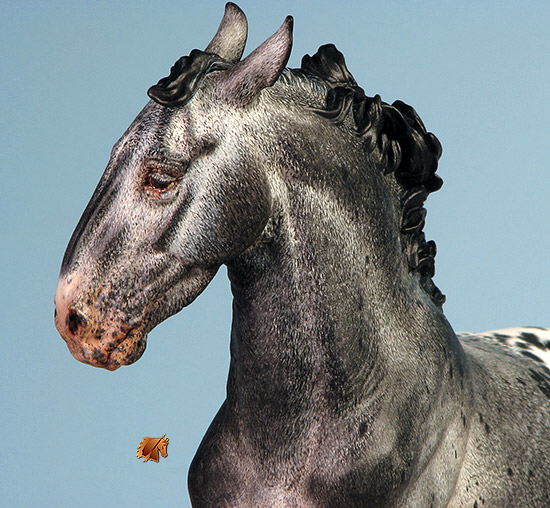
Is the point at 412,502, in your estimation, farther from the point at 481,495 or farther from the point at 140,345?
the point at 140,345

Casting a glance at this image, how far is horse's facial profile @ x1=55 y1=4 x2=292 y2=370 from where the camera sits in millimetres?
2059

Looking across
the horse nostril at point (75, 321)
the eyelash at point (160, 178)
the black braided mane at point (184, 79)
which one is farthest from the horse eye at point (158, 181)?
the horse nostril at point (75, 321)

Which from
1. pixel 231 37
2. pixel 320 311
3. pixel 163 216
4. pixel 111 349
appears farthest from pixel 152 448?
pixel 231 37

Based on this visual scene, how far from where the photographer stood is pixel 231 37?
7.72 ft

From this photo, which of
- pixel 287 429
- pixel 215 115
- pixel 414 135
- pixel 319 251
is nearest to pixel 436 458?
pixel 287 429

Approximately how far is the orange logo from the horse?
0.31 feet

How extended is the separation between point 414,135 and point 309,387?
0.69 metres

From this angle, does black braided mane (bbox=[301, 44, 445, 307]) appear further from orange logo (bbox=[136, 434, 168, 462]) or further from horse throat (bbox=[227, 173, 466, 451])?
orange logo (bbox=[136, 434, 168, 462])

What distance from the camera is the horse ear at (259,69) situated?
2041 mm

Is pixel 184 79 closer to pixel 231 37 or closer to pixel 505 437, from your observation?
pixel 231 37

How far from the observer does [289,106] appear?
7.29 ft

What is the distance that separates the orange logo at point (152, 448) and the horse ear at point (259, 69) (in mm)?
930

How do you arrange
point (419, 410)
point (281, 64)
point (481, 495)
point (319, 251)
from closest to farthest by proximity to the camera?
point (281, 64)
point (319, 251)
point (419, 410)
point (481, 495)

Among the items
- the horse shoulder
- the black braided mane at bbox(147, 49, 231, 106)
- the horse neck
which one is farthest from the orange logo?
the black braided mane at bbox(147, 49, 231, 106)
